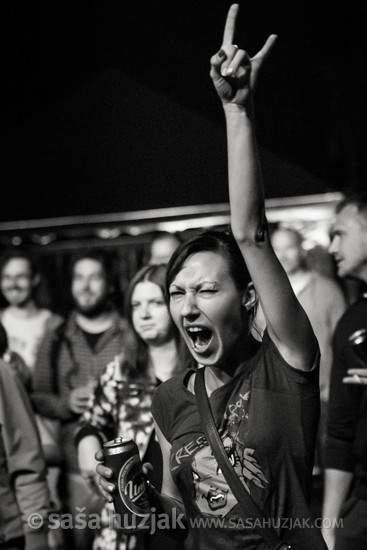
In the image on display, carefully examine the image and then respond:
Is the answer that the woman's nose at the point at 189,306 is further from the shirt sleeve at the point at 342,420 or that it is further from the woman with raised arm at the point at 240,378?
the shirt sleeve at the point at 342,420

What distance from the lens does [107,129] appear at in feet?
11.0

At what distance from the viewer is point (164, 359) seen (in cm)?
315

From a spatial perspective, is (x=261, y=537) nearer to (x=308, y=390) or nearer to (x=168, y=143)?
(x=308, y=390)

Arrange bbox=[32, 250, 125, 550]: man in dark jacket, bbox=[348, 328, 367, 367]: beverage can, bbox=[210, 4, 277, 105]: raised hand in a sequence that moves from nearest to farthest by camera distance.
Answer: bbox=[210, 4, 277, 105]: raised hand → bbox=[348, 328, 367, 367]: beverage can → bbox=[32, 250, 125, 550]: man in dark jacket

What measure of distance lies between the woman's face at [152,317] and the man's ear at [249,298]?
1.14 m

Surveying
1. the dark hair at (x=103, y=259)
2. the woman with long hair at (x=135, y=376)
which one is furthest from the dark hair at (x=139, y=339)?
the dark hair at (x=103, y=259)

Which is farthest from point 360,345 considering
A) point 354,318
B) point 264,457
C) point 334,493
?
point 264,457

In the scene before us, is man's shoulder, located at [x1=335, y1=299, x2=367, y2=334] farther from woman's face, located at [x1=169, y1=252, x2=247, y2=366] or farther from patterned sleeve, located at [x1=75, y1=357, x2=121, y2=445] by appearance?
woman's face, located at [x1=169, y1=252, x2=247, y2=366]

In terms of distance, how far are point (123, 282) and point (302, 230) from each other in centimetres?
107

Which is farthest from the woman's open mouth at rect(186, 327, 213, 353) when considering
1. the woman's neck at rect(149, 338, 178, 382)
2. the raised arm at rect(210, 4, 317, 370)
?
the woman's neck at rect(149, 338, 178, 382)

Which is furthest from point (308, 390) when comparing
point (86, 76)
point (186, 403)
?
point (86, 76)

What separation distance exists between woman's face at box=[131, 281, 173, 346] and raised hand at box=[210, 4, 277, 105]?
152 cm

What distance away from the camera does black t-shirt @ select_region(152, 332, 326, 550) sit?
6.01 feet

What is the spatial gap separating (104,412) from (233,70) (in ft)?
5.77
